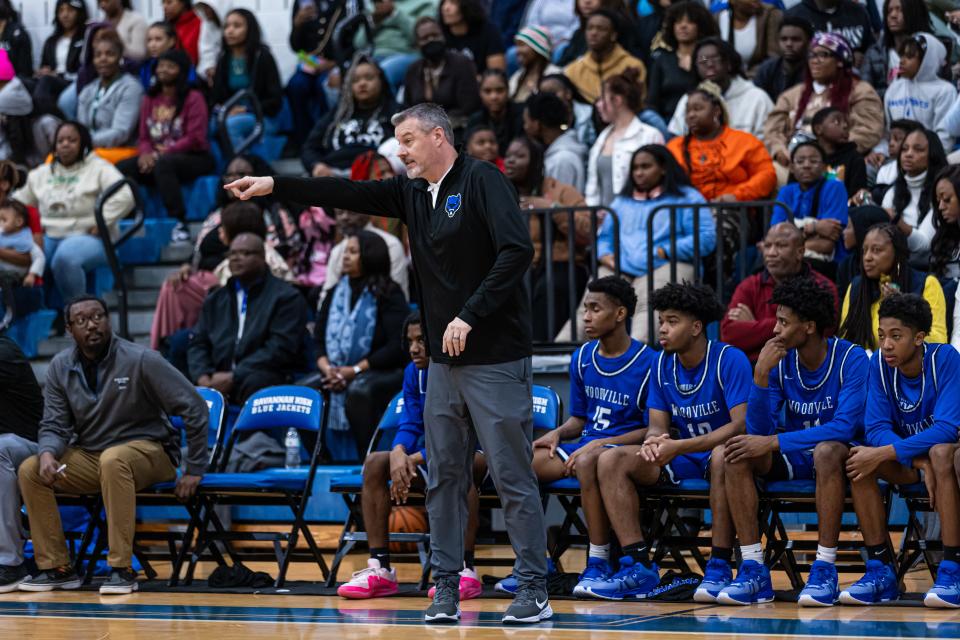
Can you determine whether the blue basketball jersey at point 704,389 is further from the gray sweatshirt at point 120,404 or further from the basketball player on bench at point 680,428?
the gray sweatshirt at point 120,404

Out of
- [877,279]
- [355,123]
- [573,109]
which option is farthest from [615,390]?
[355,123]

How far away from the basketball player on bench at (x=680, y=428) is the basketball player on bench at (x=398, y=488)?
0.66 metres

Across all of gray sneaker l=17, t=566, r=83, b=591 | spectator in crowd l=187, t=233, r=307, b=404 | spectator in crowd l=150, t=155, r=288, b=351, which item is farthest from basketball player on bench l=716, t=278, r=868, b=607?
spectator in crowd l=150, t=155, r=288, b=351

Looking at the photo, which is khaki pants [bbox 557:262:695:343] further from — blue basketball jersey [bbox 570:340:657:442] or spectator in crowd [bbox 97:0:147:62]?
spectator in crowd [bbox 97:0:147:62]

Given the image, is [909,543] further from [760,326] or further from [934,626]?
[760,326]

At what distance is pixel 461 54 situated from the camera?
485 inches

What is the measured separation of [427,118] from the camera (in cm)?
648

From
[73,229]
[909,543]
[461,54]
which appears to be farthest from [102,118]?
[909,543]

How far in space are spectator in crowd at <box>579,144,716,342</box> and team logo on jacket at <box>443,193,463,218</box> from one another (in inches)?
137

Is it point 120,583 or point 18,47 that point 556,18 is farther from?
point 120,583

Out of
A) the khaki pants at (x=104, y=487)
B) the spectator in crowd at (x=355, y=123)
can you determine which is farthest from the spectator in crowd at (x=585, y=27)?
the khaki pants at (x=104, y=487)

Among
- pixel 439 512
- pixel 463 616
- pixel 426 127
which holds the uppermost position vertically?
pixel 426 127

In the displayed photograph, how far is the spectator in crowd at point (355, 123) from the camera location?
12289 mm

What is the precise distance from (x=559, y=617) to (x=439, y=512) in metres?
0.64
